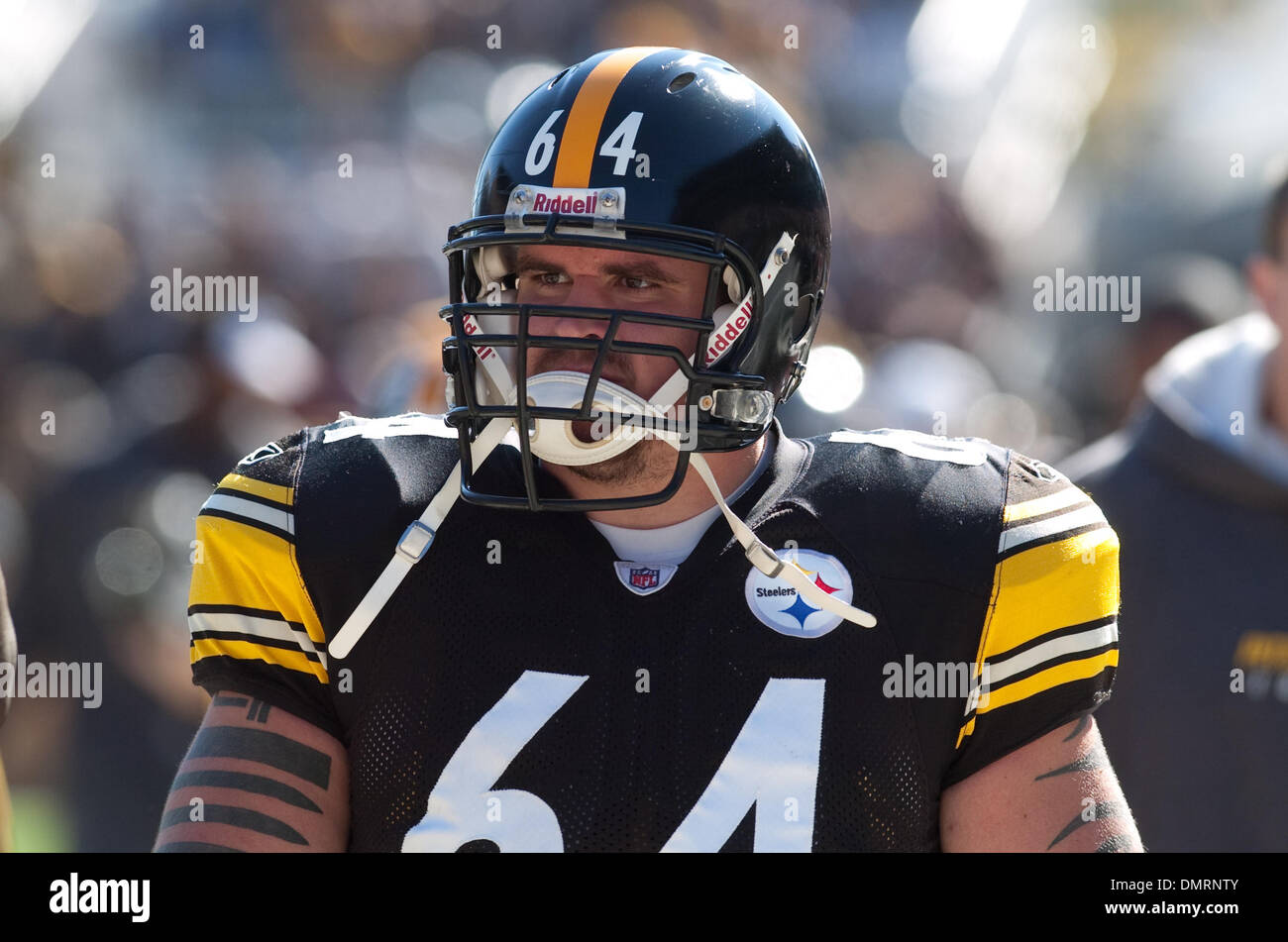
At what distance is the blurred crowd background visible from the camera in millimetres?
4602

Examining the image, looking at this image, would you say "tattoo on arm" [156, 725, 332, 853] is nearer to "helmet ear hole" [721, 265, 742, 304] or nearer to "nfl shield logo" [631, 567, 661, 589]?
"nfl shield logo" [631, 567, 661, 589]

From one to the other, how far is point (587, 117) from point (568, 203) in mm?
158

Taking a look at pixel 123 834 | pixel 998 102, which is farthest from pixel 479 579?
pixel 998 102

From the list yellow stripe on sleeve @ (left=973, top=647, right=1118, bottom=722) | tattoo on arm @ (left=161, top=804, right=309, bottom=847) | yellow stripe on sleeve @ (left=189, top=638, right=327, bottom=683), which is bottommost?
tattoo on arm @ (left=161, top=804, right=309, bottom=847)

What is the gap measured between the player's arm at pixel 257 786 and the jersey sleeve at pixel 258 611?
0.10ft

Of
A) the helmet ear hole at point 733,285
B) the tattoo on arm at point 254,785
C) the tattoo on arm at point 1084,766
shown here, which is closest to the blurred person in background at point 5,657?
the tattoo on arm at point 254,785

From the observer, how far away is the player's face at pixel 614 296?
7.17ft

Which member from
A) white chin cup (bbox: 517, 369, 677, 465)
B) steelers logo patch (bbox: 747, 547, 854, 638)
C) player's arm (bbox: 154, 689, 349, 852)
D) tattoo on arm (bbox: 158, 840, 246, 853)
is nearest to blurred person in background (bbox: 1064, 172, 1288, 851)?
steelers logo patch (bbox: 747, 547, 854, 638)

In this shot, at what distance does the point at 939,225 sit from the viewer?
7.11 m

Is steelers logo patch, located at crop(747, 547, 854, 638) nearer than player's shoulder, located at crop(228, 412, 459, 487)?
Yes

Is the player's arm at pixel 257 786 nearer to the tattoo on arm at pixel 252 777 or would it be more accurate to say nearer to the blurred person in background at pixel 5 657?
the tattoo on arm at pixel 252 777

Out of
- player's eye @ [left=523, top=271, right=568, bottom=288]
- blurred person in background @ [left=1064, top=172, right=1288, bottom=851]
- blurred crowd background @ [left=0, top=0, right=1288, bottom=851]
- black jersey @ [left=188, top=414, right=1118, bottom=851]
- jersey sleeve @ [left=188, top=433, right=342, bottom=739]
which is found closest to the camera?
black jersey @ [left=188, top=414, right=1118, bottom=851]
